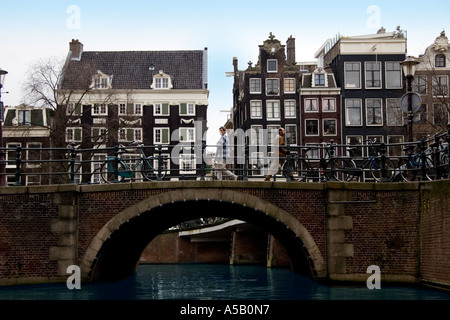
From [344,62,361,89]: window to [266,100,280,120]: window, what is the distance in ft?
15.8

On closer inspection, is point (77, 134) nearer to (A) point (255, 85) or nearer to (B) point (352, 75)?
(A) point (255, 85)

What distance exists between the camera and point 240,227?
31.9 metres

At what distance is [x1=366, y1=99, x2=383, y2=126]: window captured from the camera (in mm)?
46781

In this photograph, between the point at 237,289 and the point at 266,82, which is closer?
the point at 237,289

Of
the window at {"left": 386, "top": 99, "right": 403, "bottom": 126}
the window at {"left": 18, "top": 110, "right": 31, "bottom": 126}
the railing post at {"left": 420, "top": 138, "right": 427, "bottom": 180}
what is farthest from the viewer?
the window at {"left": 18, "top": 110, "right": 31, "bottom": 126}

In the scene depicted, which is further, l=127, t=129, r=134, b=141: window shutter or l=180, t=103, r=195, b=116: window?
l=180, t=103, r=195, b=116: window

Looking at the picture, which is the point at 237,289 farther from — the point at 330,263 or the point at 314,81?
the point at 314,81

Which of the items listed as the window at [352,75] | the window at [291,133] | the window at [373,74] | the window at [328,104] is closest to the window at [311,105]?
the window at [328,104]

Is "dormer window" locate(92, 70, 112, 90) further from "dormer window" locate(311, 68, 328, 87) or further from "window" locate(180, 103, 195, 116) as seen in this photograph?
"dormer window" locate(311, 68, 328, 87)

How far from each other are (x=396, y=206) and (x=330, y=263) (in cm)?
195

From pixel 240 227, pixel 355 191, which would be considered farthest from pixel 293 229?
pixel 240 227

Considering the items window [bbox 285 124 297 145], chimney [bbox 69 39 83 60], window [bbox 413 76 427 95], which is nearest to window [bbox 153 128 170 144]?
chimney [bbox 69 39 83 60]
